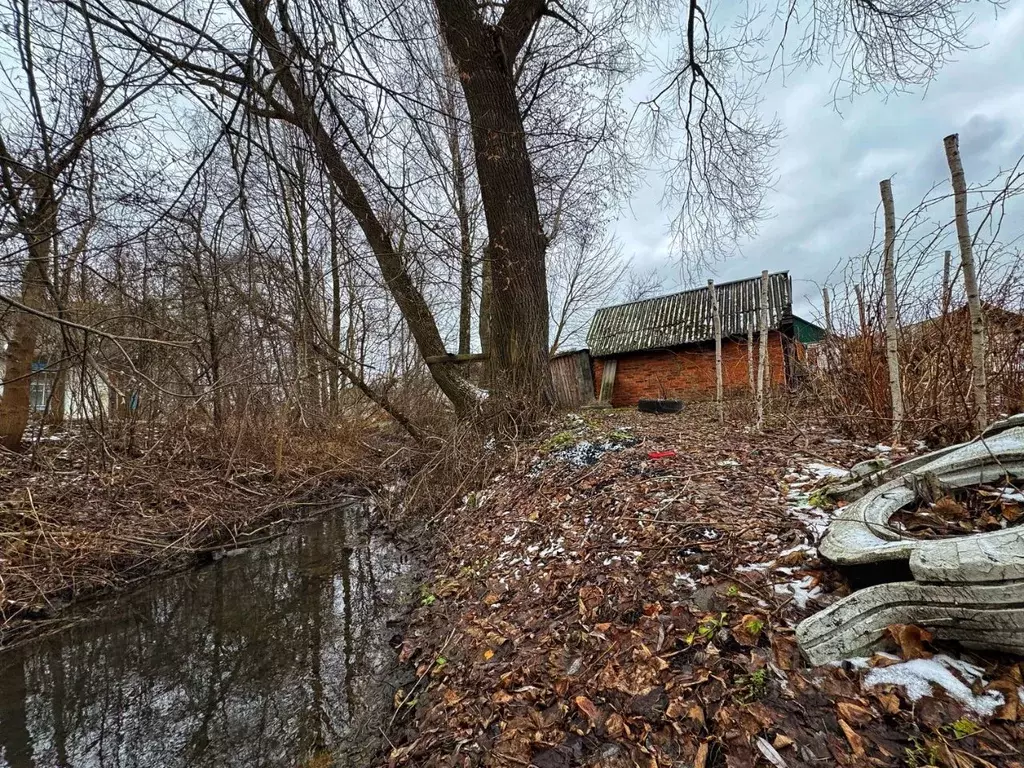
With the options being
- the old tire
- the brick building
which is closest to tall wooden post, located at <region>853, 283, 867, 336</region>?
the old tire

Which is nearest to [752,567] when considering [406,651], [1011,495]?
[1011,495]

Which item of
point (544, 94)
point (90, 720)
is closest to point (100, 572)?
point (90, 720)

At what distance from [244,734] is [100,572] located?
3055mm

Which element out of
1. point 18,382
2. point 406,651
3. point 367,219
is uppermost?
point 367,219

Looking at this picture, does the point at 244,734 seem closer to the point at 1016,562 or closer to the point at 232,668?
the point at 232,668

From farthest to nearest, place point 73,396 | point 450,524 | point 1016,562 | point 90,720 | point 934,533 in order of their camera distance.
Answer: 1. point 450,524
2. point 73,396
3. point 90,720
4. point 934,533
5. point 1016,562

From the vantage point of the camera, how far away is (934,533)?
189 cm

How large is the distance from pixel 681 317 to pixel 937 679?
13.9 metres

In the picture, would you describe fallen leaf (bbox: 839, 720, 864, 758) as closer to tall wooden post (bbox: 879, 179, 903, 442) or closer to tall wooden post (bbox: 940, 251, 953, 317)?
tall wooden post (bbox: 879, 179, 903, 442)

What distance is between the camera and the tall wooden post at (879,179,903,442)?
128 inches

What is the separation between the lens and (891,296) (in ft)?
10.8

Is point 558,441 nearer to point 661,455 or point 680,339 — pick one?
point 661,455

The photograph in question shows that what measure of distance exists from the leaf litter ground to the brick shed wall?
8.29m

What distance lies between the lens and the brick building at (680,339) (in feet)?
40.1
